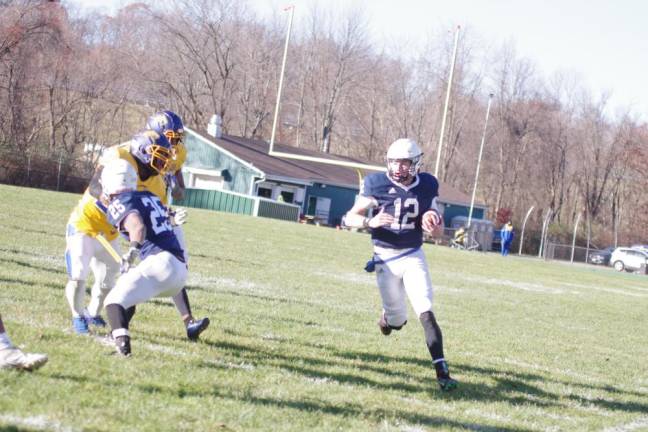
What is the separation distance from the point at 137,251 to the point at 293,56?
52.9 m

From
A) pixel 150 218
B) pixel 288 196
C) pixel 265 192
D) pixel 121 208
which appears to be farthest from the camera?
pixel 288 196

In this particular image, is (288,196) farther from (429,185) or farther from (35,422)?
(35,422)

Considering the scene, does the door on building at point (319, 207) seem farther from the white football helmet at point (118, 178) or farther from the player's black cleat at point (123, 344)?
the player's black cleat at point (123, 344)

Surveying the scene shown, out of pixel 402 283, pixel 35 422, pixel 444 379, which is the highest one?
pixel 402 283

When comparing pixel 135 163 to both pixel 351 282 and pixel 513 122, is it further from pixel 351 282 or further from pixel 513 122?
pixel 513 122

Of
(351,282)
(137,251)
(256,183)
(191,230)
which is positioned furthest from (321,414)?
(256,183)

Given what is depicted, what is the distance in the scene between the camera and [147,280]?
593 centimetres

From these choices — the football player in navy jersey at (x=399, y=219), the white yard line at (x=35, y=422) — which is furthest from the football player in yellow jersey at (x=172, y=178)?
the white yard line at (x=35, y=422)

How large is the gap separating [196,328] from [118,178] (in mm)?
1609

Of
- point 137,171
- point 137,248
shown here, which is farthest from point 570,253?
point 137,248

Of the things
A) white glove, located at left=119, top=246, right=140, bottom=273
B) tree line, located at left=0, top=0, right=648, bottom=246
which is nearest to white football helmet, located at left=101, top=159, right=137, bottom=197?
white glove, located at left=119, top=246, right=140, bottom=273

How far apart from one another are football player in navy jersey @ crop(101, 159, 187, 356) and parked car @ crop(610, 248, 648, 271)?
43.9 m

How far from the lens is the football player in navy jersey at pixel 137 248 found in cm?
586

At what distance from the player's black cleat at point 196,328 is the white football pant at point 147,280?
35.5 inches
